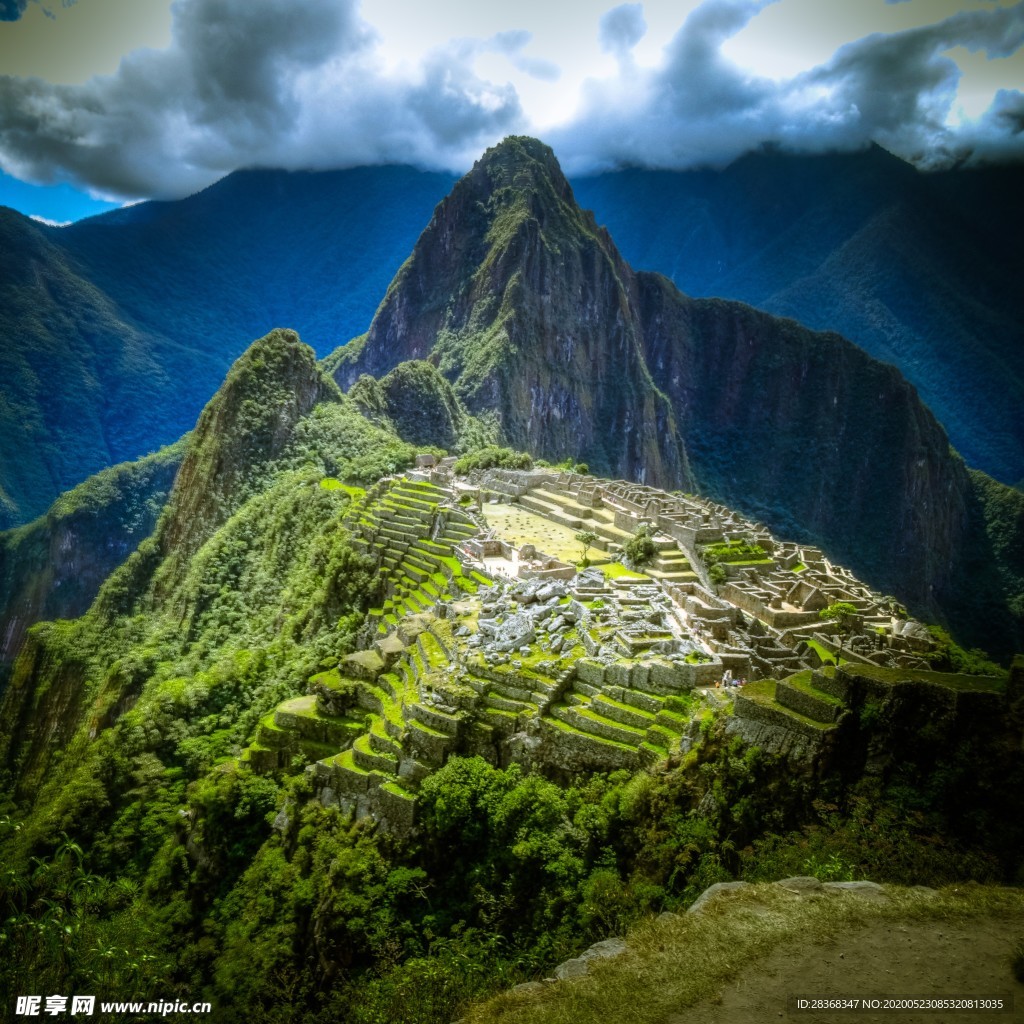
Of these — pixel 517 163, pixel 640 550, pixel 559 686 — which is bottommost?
pixel 559 686

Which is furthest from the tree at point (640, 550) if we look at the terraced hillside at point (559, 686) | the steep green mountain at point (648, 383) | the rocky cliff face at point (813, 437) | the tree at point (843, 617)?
the rocky cliff face at point (813, 437)

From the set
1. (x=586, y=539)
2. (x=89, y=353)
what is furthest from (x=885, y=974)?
(x=89, y=353)

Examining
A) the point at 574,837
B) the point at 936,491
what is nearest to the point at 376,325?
the point at 936,491

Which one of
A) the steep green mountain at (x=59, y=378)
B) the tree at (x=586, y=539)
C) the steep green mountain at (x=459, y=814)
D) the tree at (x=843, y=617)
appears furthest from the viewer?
the steep green mountain at (x=59, y=378)

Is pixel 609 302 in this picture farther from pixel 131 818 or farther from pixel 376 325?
pixel 131 818

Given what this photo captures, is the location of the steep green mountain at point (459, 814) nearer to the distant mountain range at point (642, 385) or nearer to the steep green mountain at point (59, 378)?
Result: the distant mountain range at point (642, 385)

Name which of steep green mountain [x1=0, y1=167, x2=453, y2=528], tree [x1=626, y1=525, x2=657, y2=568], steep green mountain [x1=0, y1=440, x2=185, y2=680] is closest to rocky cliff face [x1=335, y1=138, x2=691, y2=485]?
steep green mountain [x1=0, y1=167, x2=453, y2=528]

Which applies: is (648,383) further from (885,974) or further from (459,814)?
(885,974)
